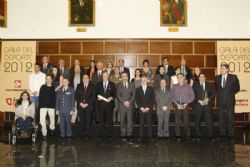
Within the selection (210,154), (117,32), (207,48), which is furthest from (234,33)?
(210,154)

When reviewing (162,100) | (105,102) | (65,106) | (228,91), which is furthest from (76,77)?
(228,91)

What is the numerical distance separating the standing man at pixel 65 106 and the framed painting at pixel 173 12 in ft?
13.2

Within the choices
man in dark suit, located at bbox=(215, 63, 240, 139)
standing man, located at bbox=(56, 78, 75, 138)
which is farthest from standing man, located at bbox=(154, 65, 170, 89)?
standing man, located at bbox=(56, 78, 75, 138)

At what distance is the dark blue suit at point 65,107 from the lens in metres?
7.04

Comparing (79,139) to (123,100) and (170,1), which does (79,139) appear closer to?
(123,100)

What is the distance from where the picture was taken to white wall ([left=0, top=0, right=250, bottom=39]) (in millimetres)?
9500

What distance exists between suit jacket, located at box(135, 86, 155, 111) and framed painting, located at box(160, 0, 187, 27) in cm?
323

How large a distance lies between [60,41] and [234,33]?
5644 mm

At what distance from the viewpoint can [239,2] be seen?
31.2ft

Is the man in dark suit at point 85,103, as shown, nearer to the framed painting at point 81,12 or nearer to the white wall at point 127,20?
the white wall at point 127,20

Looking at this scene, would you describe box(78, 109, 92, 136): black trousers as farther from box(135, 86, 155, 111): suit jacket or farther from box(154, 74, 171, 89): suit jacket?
box(154, 74, 171, 89): suit jacket

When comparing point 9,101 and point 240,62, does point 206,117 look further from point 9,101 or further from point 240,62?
point 9,101

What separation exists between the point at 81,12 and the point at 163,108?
14.8 ft

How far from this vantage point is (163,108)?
23.0ft
